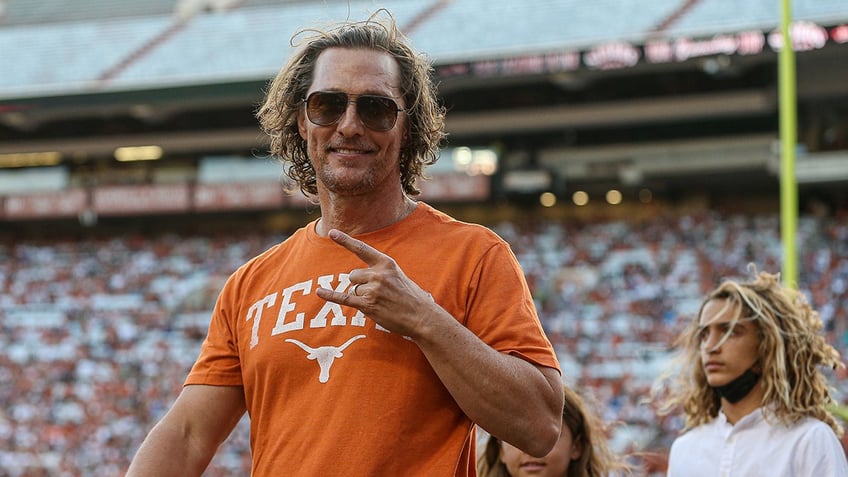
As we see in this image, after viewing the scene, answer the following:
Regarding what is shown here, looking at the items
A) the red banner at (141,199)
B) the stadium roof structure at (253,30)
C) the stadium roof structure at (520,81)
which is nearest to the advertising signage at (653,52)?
the stadium roof structure at (520,81)

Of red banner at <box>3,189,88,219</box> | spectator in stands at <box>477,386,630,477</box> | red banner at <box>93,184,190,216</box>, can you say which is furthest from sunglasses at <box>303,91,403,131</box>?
red banner at <box>3,189,88,219</box>

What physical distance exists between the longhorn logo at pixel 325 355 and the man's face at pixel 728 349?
6.60 ft

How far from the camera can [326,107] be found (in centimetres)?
199

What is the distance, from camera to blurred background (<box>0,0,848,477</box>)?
16.1 metres

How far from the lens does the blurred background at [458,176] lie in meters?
16.1

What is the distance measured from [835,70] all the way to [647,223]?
391 cm

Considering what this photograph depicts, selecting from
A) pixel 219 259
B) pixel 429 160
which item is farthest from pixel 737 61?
pixel 429 160

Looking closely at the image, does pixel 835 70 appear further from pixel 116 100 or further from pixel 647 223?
pixel 116 100

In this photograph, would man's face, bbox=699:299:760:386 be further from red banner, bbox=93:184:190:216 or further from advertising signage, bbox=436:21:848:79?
red banner, bbox=93:184:190:216

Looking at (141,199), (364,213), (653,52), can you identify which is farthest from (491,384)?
(141,199)

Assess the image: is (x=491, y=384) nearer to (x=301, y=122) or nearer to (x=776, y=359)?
(x=301, y=122)

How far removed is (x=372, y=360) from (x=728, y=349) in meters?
2.03

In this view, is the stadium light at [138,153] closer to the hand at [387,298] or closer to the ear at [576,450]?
the ear at [576,450]

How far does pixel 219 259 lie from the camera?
20562 millimetres
